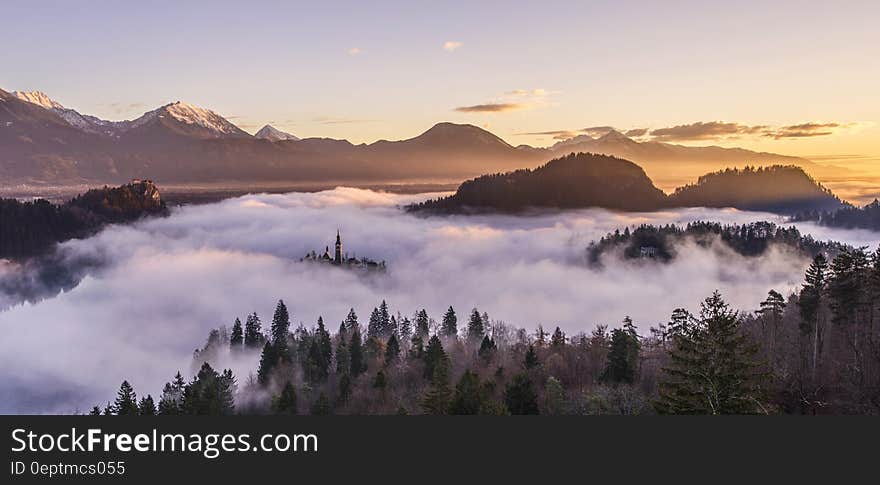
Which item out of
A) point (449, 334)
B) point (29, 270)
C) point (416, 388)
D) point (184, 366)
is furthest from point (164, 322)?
point (416, 388)

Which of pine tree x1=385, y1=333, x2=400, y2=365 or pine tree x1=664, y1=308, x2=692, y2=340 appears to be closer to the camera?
pine tree x1=664, y1=308, x2=692, y2=340

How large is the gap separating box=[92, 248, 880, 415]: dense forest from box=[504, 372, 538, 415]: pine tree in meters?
0.09

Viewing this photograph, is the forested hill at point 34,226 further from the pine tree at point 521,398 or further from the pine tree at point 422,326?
the pine tree at point 521,398

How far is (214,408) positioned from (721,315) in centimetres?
4575

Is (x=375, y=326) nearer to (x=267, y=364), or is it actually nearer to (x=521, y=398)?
(x=267, y=364)

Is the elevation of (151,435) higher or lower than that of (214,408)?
higher

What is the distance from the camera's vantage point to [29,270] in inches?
6639

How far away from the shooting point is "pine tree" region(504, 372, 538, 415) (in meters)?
40.9

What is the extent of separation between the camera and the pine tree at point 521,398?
134 ft

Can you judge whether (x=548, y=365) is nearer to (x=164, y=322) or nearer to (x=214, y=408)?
(x=214, y=408)

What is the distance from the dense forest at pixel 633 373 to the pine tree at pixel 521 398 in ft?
0.28

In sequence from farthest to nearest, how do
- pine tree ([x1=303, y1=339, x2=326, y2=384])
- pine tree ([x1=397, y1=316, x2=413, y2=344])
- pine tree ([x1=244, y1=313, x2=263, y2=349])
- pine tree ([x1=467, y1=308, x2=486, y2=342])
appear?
pine tree ([x1=397, y1=316, x2=413, y2=344]) < pine tree ([x1=244, y1=313, x2=263, y2=349]) < pine tree ([x1=467, y1=308, x2=486, y2=342]) < pine tree ([x1=303, y1=339, x2=326, y2=384])

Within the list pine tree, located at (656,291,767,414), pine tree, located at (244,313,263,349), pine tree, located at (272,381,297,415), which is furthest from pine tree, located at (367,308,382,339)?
pine tree, located at (656,291,767,414)

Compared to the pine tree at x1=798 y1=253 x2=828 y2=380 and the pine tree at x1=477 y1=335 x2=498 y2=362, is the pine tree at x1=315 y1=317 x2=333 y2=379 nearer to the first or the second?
the pine tree at x1=477 y1=335 x2=498 y2=362
